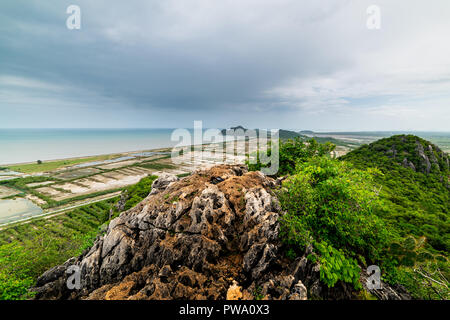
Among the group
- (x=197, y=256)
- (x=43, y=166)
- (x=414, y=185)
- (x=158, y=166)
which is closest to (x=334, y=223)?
(x=197, y=256)

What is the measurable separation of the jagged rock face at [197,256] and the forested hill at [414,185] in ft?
27.9

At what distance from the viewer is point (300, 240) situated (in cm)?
769

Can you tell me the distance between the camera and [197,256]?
7.96 meters

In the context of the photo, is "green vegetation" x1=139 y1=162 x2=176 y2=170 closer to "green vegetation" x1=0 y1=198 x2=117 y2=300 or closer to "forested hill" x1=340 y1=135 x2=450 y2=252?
"green vegetation" x1=0 y1=198 x2=117 y2=300

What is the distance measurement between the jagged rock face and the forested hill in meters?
8.51

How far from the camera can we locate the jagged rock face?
707 cm

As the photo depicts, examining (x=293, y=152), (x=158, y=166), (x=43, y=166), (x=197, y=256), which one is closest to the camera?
(x=197, y=256)

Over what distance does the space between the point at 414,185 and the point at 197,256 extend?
37.2 meters

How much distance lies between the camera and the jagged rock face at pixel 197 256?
7074 millimetres

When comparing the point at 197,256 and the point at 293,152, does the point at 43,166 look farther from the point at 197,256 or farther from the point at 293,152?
the point at 293,152

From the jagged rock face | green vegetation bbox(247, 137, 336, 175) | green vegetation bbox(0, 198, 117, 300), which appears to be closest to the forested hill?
green vegetation bbox(247, 137, 336, 175)

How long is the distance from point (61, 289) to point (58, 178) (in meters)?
107
